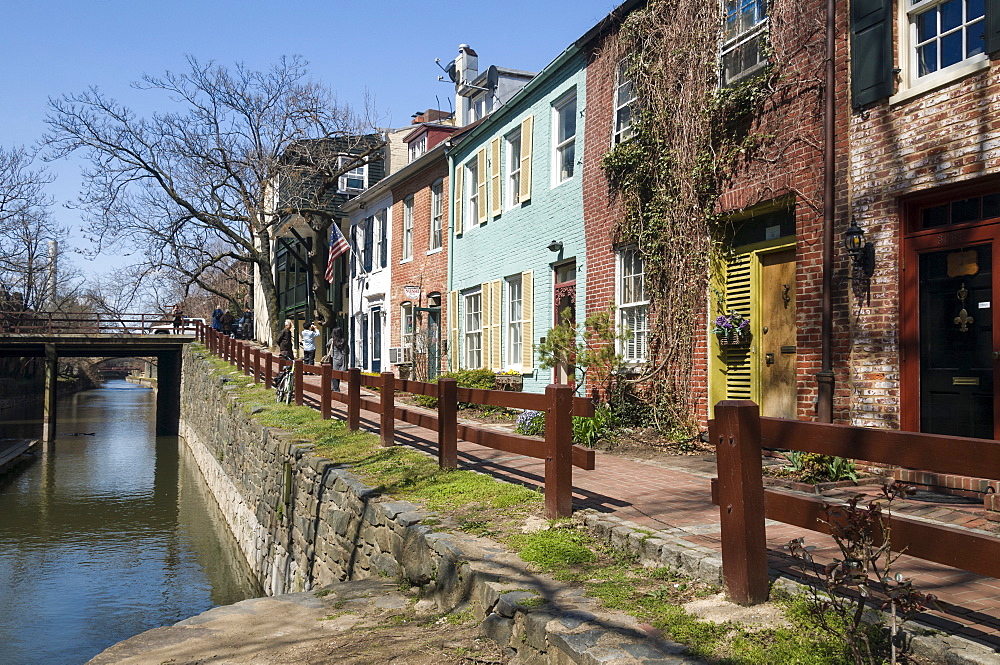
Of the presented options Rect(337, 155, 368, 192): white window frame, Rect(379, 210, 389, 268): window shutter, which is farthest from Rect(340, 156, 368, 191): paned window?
Rect(379, 210, 389, 268): window shutter

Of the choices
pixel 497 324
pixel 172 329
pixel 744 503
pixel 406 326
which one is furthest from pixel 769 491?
pixel 172 329

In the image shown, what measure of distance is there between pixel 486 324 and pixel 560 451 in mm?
10646

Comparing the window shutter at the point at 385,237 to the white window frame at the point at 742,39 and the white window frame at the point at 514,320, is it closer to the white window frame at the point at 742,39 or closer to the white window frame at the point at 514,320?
the white window frame at the point at 514,320

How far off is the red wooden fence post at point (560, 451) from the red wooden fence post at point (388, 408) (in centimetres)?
374

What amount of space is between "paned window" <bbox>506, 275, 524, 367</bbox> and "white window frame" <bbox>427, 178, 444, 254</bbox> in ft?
15.8

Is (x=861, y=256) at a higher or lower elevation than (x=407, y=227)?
lower

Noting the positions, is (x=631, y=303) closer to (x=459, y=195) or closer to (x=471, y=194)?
(x=471, y=194)

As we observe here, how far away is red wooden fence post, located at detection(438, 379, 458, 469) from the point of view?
7625 mm

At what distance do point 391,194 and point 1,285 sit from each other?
25.1 meters

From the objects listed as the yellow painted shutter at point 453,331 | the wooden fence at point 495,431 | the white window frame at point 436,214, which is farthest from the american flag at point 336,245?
the wooden fence at point 495,431

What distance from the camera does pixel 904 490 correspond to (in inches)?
124

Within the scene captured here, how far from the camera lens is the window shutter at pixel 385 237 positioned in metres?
23.7

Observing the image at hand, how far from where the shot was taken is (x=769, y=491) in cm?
385

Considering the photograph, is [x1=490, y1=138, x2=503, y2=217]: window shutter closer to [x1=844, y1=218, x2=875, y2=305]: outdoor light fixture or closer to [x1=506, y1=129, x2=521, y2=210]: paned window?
[x1=506, y1=129, x2=521, y2=210]: paned window
